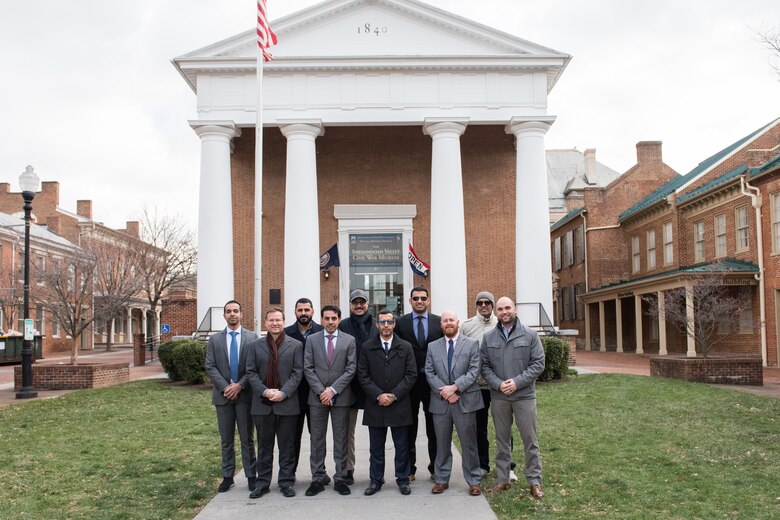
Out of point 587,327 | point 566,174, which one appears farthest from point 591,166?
point 587,327

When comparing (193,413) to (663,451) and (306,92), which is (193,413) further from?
(306,92)

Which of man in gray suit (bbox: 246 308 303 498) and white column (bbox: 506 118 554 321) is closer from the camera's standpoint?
man in gray suit (bbox: 246 308 303 498)

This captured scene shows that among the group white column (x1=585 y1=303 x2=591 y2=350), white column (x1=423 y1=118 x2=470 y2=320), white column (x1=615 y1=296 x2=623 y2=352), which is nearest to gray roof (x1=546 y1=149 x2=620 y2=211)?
white column (x1=585 y1=303 x2=591 y2=350)

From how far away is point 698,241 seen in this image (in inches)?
1206

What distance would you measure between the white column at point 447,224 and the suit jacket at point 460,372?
1299cm

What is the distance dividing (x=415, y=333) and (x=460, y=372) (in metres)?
0.91

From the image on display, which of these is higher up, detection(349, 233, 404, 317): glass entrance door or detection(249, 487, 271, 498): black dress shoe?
detection(349, 233, 404, 317): glass entrance door

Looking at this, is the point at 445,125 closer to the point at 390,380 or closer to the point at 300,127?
the point at 300,127

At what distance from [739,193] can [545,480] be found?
72.9ft

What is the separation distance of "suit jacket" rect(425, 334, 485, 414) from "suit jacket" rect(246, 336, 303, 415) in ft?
4.41

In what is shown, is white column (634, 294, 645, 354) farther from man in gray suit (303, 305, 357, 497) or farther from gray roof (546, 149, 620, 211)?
man in gray suit (303, 305, 357, 497)

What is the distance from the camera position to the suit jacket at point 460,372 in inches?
297

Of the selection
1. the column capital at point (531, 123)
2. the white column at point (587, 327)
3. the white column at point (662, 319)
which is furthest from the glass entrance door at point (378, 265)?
the white column at point (587, 327)

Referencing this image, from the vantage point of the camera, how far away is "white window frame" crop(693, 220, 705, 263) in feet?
99.6
